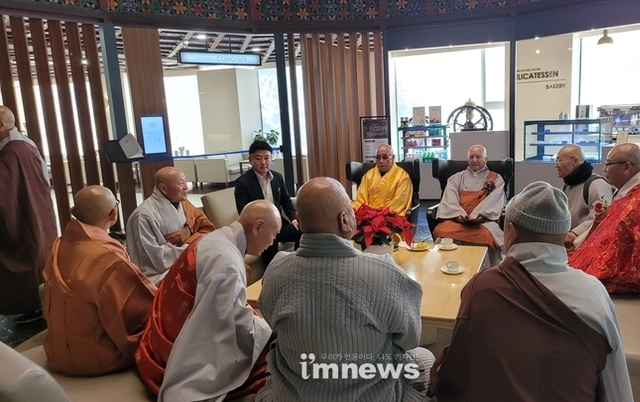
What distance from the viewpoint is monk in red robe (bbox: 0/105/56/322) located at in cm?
325

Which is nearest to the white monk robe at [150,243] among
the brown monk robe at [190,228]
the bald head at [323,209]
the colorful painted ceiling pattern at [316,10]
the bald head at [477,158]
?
the brown monk robe at [190,228]

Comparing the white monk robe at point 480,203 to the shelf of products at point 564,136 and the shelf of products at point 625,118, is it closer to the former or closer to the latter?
the shelf of products at point 564,136

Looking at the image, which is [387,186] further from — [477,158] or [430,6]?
[430,6]

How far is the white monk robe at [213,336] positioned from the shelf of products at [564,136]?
5.55 m

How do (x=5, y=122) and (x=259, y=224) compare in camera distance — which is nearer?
(x=259, y=224)

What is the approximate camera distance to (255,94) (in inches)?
452

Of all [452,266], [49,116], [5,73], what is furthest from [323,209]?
[49,116]

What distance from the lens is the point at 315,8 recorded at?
5.71 m

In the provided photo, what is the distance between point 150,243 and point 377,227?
1.41 metres

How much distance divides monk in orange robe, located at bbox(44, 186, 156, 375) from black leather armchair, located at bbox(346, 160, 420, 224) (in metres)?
2.71

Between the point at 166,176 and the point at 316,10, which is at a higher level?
the point at 316,10

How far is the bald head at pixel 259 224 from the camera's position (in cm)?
184

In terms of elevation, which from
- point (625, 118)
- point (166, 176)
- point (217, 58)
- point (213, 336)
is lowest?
point (213, 336)

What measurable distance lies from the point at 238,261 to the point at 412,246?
5.24 ft
